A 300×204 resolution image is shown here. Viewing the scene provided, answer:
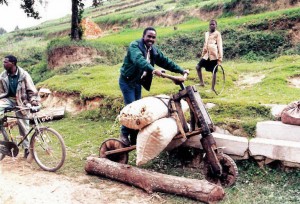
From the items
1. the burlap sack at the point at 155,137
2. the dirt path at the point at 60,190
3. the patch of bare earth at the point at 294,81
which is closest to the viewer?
the dirt path at the point at 60,190

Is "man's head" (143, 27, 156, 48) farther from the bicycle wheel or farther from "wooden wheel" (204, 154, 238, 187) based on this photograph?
the bicycle wheel

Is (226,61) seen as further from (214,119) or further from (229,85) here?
(214,119)

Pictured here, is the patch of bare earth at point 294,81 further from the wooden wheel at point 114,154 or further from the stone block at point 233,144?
the wooden wheel at point 114,154

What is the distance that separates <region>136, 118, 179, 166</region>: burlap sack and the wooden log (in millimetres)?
276

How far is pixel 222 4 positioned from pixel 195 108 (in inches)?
860

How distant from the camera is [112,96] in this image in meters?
9.58

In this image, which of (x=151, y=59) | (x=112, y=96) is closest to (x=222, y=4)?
(x=112, y=96)

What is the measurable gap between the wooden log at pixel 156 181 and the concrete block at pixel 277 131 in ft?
5.05

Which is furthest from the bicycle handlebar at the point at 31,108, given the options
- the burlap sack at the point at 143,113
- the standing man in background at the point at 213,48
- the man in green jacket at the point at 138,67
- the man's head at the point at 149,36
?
the standing man in background at the point at 213,48

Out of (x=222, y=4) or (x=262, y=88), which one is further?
(x=222, y=4)

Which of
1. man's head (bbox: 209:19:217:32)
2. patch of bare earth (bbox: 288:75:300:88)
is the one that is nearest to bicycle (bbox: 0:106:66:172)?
man's head (bbox: 209:19:217:32)

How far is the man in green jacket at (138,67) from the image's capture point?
552 centimetres

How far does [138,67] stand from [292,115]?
2.43 m

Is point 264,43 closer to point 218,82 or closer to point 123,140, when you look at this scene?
point 218,82
